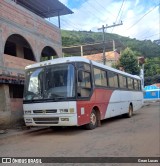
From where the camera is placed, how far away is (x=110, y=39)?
46.9 metres

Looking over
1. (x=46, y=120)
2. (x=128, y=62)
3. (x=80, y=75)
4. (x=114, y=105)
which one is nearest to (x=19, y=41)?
(x=114, y=105)

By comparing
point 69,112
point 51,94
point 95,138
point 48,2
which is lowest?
point 95,138

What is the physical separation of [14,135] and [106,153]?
5032 mm

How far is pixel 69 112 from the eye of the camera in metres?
10.4

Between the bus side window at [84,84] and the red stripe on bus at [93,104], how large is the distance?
33 centimetres

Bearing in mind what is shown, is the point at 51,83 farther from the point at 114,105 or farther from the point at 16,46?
the point at 16,46

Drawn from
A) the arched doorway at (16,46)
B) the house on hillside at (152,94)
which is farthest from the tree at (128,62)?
the arched doorway at (16,46)

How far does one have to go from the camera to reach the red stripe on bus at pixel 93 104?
10680mm

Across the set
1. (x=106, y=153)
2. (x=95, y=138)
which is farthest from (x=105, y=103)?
(x=106, y=153)

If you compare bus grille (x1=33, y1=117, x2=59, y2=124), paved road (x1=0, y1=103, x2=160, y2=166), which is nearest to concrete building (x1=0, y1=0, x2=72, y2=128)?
bus grille (x1=33, y1=117, x2=59, y2=124)

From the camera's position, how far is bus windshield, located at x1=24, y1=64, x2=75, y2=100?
10523 millimetres

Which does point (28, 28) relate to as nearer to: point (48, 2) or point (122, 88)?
point (48, 2)

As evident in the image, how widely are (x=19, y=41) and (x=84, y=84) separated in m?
9.80

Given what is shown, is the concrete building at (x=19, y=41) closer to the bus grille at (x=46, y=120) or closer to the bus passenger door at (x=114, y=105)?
the bus grille at (x=46, y=120)
